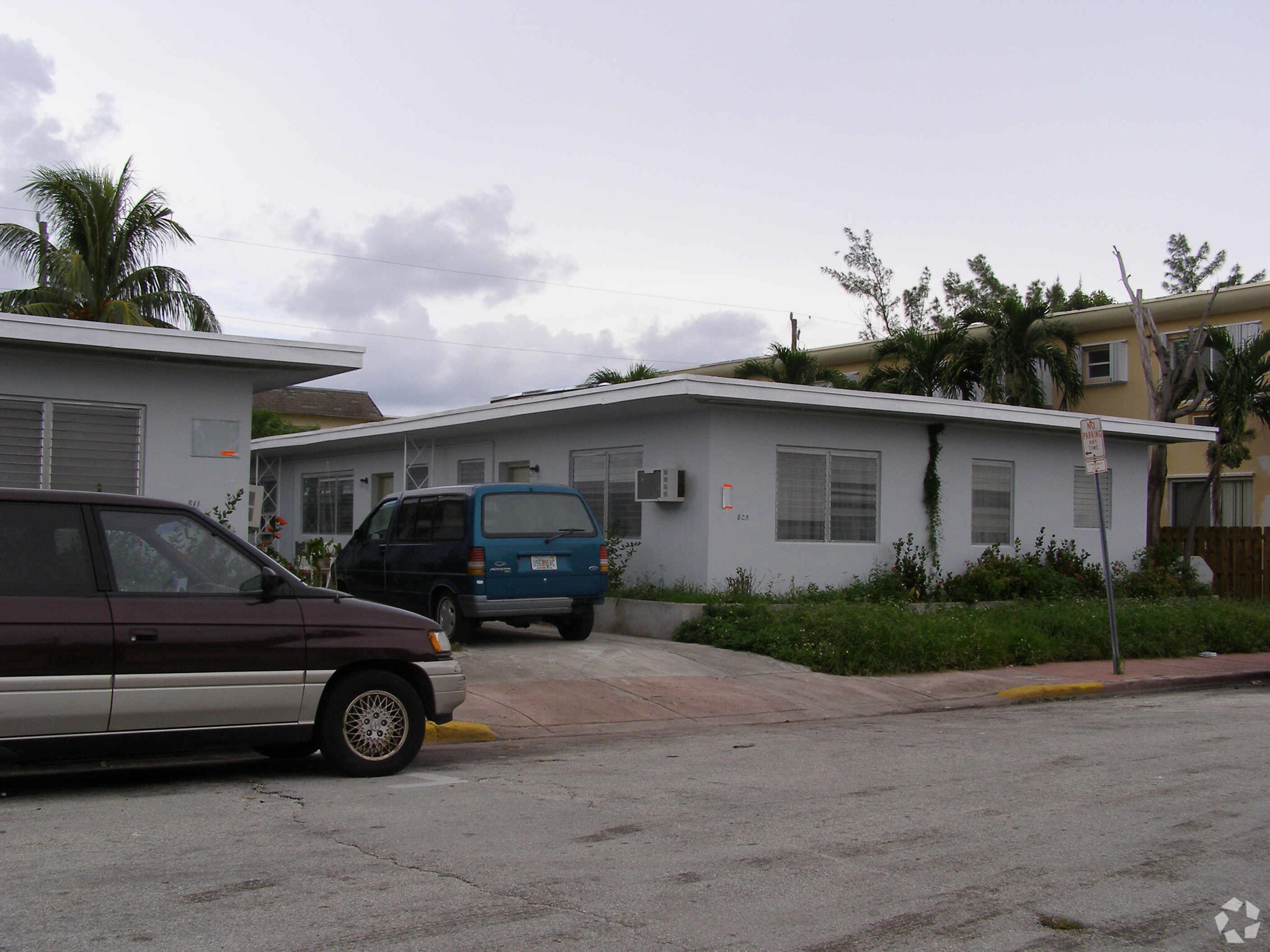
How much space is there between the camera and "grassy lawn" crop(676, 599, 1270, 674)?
14422 millimetres

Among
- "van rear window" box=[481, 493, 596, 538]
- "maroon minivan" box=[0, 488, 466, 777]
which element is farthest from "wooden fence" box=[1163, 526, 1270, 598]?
"maroon minivan" box=[0, 488, 466, 777]

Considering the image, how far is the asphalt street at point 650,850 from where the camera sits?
16.4 feet

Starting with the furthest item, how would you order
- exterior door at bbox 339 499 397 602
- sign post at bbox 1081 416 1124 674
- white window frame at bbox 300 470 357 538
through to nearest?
white window frame at bbox 300 470 357 538 → exterior door at bbox 339 499 397 602 → sign post at bbox 1081 416 1124 674

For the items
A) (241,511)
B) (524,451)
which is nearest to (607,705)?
(241,511)

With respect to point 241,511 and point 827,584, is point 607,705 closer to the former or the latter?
point 241,511

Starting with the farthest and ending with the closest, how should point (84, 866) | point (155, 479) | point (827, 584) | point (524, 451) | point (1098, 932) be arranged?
1. point (524, 451)
2. point (827, 584)
3. point (155, 479)
4. point (84, 866)
5. point (1098, 932)

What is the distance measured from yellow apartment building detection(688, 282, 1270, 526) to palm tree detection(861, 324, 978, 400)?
3.87m

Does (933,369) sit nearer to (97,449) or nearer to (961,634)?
(961,634)

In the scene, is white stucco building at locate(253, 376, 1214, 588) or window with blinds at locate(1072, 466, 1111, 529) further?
window with blinds at locate(1072, 466, 1111, 529)

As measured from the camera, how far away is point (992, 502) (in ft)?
67.3

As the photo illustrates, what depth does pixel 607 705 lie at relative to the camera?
38.6ft

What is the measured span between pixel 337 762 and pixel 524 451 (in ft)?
43.2

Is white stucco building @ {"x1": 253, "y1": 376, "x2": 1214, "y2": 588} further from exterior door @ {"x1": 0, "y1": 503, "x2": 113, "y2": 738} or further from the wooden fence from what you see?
exterior door @ {"x1": 0, "y1": 503, "x2": 113, "y2": 738}

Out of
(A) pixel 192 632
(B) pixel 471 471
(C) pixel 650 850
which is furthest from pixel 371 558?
(C) pixel 650 850
